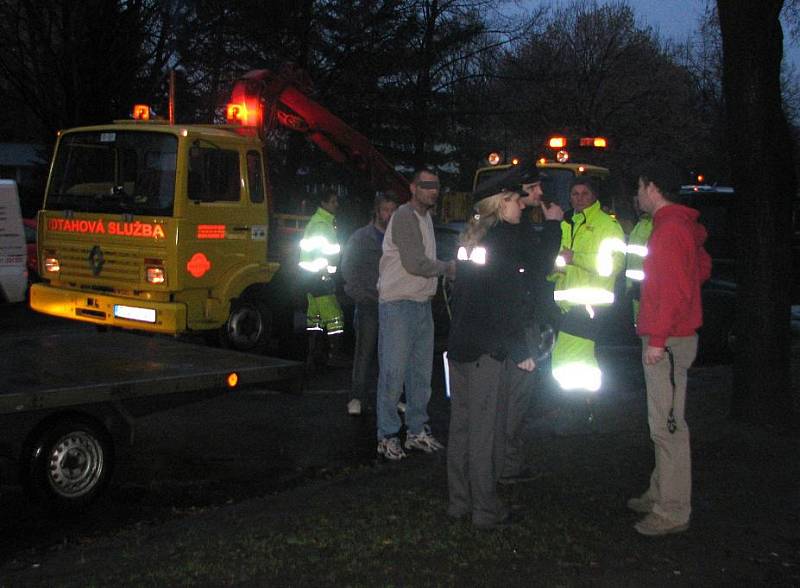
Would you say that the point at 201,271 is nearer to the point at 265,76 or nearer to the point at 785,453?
the point at 265,76

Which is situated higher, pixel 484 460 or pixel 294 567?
pixel 484 460

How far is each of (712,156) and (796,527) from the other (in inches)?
1840

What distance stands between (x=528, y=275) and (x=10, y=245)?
1129 cm

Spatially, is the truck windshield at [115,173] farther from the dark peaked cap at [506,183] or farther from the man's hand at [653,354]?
the man's hand at [653,354]

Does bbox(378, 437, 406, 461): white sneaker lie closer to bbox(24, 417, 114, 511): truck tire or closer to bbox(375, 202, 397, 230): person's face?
bbox(24, 417, 114, 511): truck tire

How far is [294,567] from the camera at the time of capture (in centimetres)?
487

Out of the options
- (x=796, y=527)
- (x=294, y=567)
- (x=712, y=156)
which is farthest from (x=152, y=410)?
(x=712, y=156)

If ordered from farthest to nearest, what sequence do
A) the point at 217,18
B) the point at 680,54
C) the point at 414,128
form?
the point at 680,54, the point at 414,128, the point at 217,18

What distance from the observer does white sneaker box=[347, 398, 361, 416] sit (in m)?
8.84

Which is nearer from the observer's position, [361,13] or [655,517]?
[655,517]

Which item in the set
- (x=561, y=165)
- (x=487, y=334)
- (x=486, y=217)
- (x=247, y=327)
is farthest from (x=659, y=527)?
(x=561, y=165)

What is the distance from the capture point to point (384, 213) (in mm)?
8586

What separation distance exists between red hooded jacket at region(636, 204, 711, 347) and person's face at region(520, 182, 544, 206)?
0.71 metres

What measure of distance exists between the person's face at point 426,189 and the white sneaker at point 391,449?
165 centimetres
